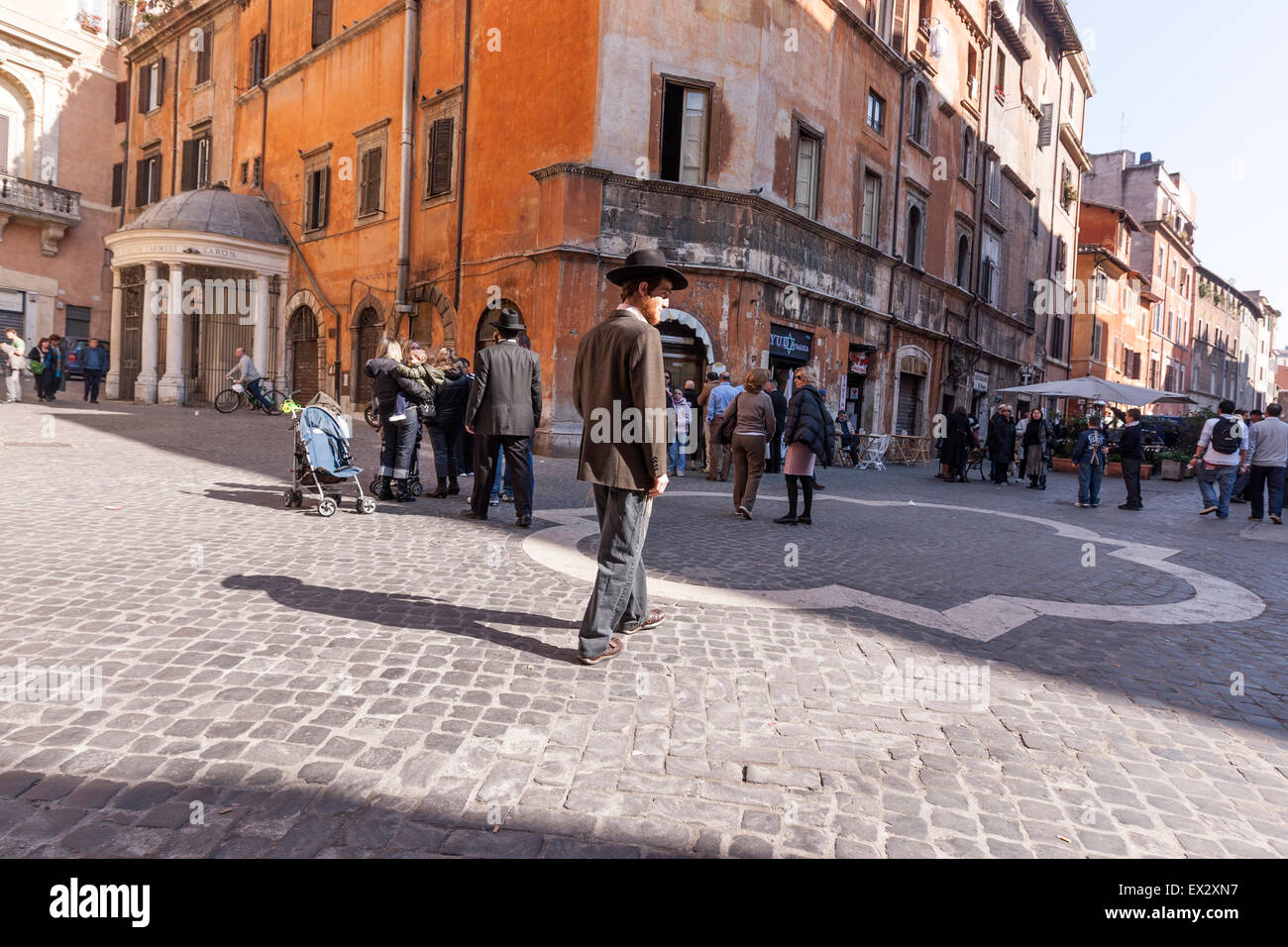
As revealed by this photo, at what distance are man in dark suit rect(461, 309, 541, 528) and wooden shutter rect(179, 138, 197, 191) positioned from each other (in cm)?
2808

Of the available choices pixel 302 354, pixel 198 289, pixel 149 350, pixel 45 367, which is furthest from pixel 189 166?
pixel 45 367

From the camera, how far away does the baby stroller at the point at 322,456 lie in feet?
25.9

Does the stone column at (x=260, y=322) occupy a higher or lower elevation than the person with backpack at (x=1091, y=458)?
higher

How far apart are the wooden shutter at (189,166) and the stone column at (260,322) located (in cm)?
836

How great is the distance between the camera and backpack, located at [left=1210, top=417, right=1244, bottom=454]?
42.0ft

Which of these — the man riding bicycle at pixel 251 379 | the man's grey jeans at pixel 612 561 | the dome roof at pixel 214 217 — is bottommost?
the man's grey jeans at pixel 612 561

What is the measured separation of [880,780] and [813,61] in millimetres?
19294

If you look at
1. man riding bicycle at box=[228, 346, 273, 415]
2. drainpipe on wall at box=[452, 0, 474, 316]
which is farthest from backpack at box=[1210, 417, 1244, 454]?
man riding bicycle at box=[228, 346, 273, 415]

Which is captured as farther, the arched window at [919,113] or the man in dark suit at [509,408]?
the arched window at [919,113]

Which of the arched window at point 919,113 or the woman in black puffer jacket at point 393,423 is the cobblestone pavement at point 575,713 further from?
the arched window at point 919,113

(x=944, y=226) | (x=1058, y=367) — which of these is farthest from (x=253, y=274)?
(x=1058, y=367)

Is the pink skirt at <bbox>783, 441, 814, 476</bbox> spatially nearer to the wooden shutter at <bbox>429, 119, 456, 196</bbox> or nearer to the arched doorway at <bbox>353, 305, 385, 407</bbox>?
the wooden shutter at <bbox>429, 119, 456, 196</bbox>

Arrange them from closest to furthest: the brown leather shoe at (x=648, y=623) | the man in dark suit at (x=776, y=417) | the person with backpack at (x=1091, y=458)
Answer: the brown leather shoe at (x=648, y=623)
the man in dark suit at (x=776, y=417)
the person with backpack at (x=1091, y=458)

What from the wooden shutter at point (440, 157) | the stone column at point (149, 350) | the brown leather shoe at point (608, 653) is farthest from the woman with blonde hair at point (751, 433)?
the stone column at point (149, 350)
